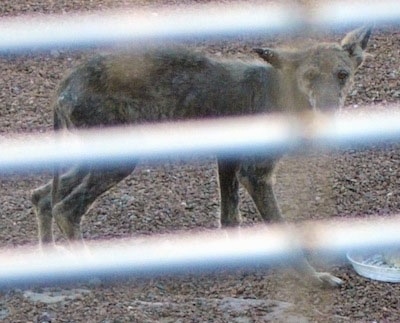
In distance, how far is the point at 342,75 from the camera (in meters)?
3.30

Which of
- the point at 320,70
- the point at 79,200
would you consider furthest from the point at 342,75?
the point at 79,200

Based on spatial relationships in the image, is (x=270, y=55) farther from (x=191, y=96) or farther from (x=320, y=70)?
(x=191, y=96)

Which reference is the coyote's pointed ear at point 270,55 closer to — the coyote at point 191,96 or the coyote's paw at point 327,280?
the coyote at point 191,96

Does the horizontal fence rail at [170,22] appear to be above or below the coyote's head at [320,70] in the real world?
above

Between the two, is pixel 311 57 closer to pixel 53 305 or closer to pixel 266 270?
pixel 266 270

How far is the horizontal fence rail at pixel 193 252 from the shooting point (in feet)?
10.3

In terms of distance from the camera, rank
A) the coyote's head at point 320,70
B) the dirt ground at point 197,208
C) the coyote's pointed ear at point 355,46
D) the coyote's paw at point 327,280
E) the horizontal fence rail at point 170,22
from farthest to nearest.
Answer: the horizontal fence rail at point 170,22 < the coyote's pointed ear at point 355,46 < the coyote's head at point 320,70 < the coyote's paw at point 327,280 < the dirt ground at point 197,208

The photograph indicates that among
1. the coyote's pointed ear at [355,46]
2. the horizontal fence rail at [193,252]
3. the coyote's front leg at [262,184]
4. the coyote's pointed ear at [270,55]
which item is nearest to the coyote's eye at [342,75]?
the coyote's pointed ear at [355,46]

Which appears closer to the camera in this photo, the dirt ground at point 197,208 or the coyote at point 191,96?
the dirt ground at point 197,208

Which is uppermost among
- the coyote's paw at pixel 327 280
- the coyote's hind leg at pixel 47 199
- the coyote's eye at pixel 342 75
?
the coyote's eye at pixel 342 75

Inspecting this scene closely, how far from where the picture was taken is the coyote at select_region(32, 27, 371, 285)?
10.8ft

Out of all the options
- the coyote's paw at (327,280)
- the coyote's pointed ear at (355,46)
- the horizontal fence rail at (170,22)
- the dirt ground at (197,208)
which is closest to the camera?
the dirt ground at (197,208)

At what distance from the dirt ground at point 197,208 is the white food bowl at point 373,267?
0.08ft

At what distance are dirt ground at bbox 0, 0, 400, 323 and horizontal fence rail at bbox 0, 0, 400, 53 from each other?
0.26ft
